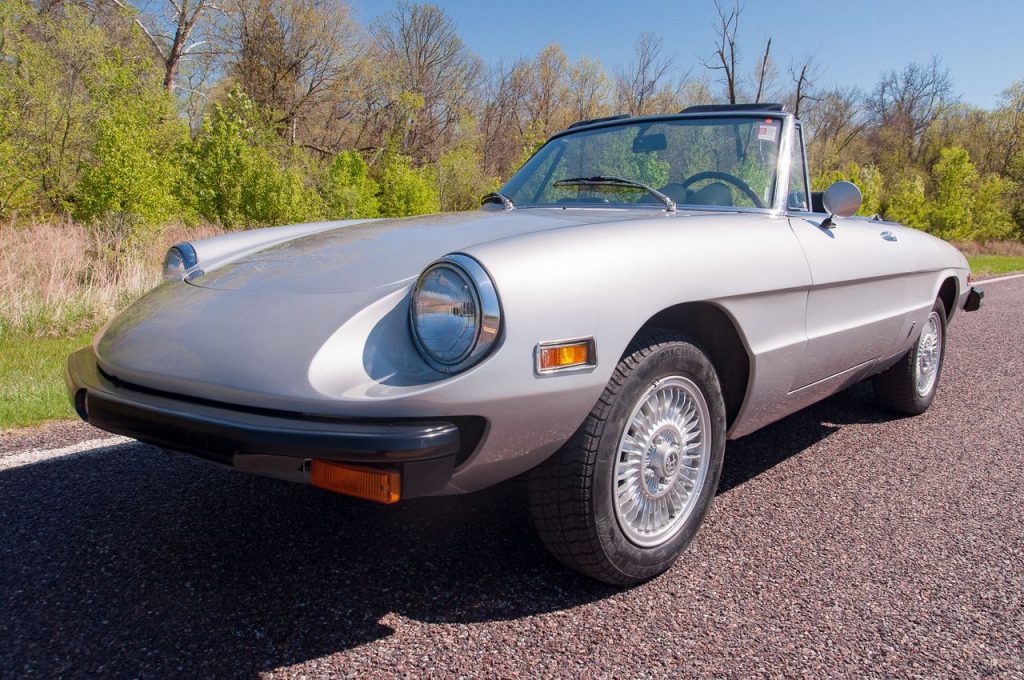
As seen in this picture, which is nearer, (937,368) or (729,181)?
(729,181)

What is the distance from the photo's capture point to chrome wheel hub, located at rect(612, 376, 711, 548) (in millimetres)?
2072

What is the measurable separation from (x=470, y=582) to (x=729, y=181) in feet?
6.41

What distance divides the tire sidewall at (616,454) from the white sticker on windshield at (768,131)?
138 cm

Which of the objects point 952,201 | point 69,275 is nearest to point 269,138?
point 69,275

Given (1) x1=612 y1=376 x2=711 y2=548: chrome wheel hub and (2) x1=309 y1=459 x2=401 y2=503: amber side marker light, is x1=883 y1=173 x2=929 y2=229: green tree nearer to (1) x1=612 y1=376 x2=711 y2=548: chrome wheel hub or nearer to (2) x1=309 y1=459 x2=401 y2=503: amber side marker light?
(1) x1=612 y1=376 x2=711 y2=548: chrome wheel hub

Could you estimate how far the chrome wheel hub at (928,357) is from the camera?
3967mm

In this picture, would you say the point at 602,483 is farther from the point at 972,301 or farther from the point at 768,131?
the point at 972,301

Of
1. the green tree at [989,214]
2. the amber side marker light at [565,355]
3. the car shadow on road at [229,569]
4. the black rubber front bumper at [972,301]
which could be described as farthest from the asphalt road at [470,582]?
the green tree at [989,214]

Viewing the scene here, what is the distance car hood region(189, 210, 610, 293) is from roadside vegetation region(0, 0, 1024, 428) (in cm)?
219

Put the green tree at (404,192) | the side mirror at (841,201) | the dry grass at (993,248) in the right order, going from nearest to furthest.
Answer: the side mirror at (841,201) < the green tree at (404,192) < the dry grass at (993,248)

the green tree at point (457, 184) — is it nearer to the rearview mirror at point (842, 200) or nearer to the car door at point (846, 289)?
the car door at point (846, 289)

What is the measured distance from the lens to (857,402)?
14.5ft

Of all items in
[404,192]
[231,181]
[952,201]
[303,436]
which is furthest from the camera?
[952,201]

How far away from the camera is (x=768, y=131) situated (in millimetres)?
3092
